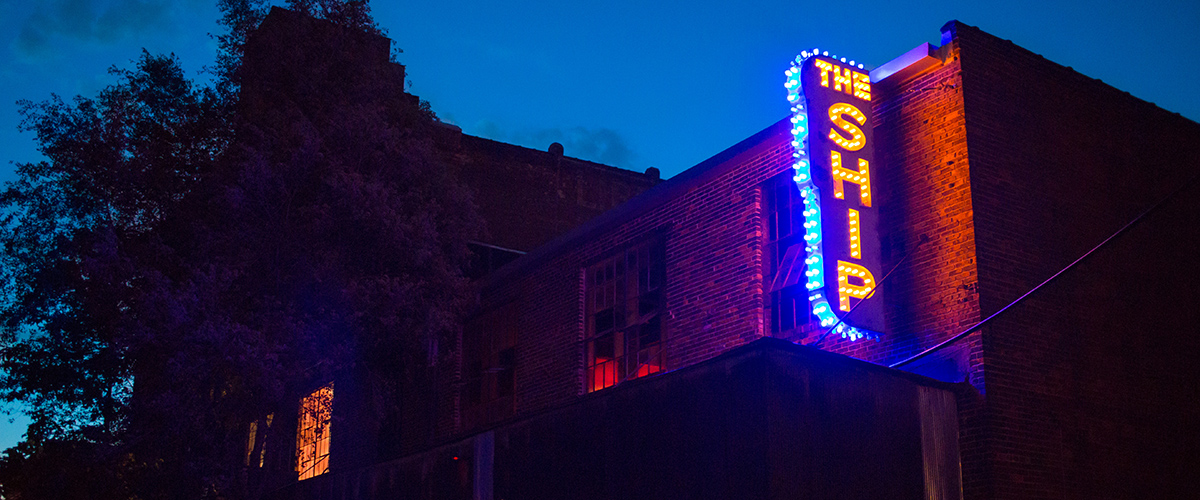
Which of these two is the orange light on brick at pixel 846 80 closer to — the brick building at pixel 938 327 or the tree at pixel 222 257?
the brick building at pixel 938 327

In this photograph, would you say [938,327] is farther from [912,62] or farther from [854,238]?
[912,62]

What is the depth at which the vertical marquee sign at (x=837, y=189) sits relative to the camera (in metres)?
11.2

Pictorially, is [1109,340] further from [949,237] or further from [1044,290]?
[949,237]

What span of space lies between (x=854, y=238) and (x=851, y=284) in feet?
1.89

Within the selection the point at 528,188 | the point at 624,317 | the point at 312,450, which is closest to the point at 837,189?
the point at 624,317

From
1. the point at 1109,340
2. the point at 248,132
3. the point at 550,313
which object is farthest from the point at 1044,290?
the point at 248,132

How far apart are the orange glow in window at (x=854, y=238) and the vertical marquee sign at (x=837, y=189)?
1 centimetres

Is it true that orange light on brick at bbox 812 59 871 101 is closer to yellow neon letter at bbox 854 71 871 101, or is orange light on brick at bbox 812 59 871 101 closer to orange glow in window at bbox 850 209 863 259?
yellow neon letter at bbox 854 71 871 101

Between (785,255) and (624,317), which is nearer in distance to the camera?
(785,255)

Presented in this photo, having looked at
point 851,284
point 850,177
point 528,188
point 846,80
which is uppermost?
point 528,188

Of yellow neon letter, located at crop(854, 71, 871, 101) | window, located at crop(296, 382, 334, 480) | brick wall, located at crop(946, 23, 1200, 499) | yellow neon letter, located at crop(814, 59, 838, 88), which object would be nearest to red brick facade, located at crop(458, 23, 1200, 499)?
brick wall, located at crop(946, 23, 1200, 499)

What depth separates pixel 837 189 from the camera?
11531 millimetres

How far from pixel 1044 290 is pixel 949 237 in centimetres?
138

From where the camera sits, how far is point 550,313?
59.9ft
